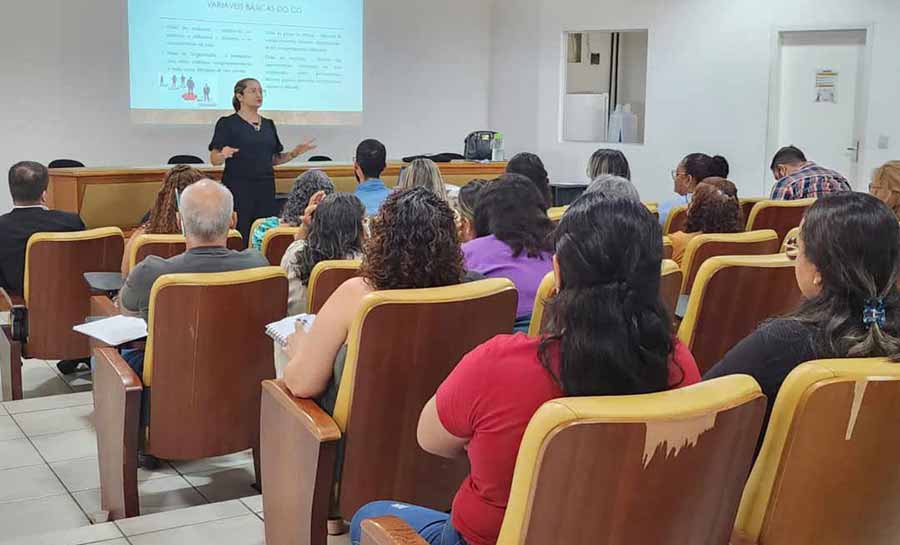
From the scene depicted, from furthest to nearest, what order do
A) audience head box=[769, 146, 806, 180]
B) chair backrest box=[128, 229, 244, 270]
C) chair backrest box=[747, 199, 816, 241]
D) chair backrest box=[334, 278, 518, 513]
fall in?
audience head box=[769, 146, 806, 180]
chair backrest box=[747, 199, 816, 241]
chair backrest box=[128, 229, 244, 270]
chair backrest box=[334, 278, 518, 513]

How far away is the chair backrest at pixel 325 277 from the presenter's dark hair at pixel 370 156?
7.79 ft

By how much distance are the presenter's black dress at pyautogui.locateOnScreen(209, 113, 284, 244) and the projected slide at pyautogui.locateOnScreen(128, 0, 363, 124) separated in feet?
6.64

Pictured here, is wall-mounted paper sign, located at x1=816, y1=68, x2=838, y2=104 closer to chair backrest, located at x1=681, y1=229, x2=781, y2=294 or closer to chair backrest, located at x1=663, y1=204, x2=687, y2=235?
chair backrest, located at x1=663, y1=204, x2=687, y2=235

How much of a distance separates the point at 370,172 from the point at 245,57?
3.88 meters

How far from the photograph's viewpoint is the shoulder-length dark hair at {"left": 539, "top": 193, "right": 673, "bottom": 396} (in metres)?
1.53

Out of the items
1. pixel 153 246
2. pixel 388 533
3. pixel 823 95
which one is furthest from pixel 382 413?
pixel 823 95

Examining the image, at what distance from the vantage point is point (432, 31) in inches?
414

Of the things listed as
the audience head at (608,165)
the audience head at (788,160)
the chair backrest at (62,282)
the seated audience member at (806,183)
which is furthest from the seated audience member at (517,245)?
the audience head at (788,160)

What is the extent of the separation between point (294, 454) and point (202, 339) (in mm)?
689

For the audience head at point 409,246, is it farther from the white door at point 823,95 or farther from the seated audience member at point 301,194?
the white door at point 823,95

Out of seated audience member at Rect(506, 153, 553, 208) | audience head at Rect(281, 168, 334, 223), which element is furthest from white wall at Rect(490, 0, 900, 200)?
audience head at Rect(281, 168, 334, 223)

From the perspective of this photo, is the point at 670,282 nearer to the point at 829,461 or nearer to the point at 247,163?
the point at 829,461

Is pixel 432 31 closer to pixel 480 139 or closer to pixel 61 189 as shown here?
pixel 480 139

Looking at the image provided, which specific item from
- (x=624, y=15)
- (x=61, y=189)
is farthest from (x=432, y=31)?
(x=61, y=189)
